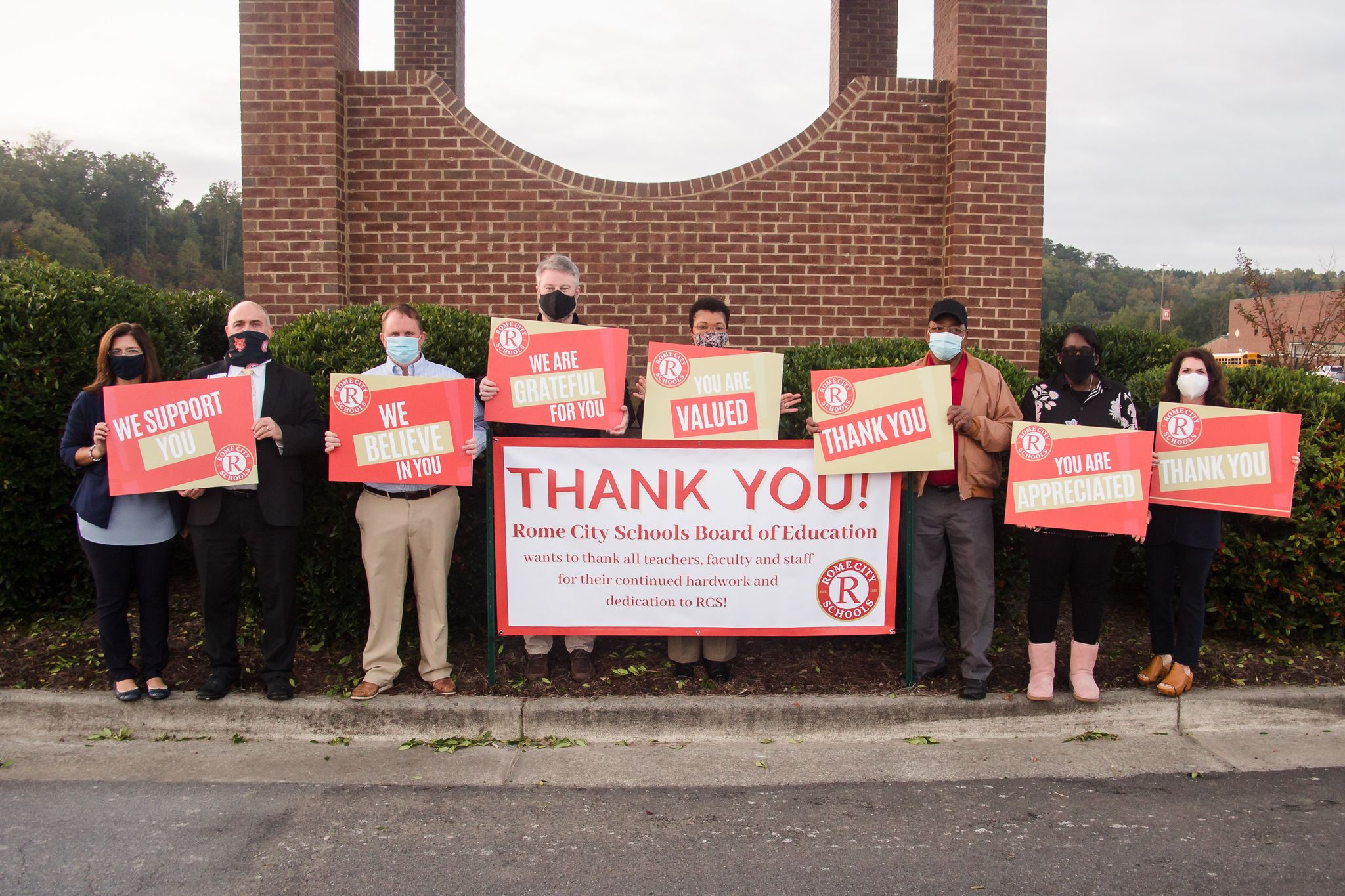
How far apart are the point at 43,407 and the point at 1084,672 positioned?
18.8ft

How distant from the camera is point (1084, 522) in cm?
461

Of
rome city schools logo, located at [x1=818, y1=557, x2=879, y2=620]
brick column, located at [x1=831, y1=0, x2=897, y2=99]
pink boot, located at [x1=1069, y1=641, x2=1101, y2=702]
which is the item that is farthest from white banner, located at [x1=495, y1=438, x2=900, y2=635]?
brick column, located at [x1=831, y1=0, x2=897, y2=99]

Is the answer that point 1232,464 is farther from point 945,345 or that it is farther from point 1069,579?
point 945,345

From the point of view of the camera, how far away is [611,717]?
464 cm

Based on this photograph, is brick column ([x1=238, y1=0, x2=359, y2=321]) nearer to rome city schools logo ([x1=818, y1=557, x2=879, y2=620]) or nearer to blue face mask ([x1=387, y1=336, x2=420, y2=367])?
blue face mask ([x1=387, y1=336, x2=420, y2=367])

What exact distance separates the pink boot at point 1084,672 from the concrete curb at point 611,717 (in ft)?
0.20

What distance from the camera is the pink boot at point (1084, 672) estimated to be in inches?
186

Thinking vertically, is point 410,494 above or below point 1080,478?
below

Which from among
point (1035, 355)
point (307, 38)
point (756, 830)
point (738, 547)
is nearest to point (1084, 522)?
point (738, 547)

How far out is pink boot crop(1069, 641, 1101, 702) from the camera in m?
4.73

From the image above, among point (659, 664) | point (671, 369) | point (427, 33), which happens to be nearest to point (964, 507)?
point (671, 369)

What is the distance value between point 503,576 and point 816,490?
1.64 m

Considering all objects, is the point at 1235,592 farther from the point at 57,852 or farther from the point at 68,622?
the point at 68,622

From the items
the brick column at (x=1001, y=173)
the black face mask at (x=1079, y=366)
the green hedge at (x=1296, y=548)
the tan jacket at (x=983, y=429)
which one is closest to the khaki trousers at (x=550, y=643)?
the tan jacket at (x=983, y=429)
